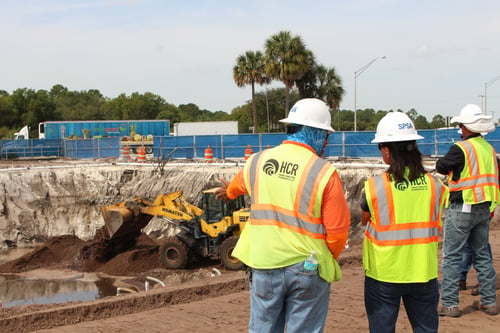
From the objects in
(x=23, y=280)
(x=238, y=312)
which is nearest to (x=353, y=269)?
(x=238, y=312)

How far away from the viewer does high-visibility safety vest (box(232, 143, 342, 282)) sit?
2.92 m

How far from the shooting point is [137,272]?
15.2 meters

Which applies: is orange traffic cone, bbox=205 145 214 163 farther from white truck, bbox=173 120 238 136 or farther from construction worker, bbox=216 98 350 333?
construction worker, bbox=216 98 350 333

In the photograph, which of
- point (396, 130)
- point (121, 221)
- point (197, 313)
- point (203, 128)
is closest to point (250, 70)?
point (203, 128)

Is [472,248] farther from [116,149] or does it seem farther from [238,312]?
[116,149]

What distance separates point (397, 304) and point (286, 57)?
3531cm

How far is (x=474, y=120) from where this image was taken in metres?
5.06

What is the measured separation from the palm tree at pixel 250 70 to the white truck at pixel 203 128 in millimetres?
4190

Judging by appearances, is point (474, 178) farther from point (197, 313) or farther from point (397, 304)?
point (197, 313)

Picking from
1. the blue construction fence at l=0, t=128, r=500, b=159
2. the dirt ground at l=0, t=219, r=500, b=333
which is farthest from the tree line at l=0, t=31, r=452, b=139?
the dirt ground at l=0, t=219, r=500, b=333

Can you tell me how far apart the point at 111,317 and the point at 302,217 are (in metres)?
4.87

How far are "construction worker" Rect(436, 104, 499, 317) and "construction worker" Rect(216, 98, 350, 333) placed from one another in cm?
245

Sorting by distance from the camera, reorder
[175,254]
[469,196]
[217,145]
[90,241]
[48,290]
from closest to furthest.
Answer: [469,196] < [48,290] < [175,254] < [90,241] < [217,145]

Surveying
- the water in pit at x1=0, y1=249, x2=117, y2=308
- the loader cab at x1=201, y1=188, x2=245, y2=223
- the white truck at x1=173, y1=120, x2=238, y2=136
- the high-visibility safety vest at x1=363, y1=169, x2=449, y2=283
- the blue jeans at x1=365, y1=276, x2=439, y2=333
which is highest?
the white truck at x1=173, y1=120, x2=238, y2=136
